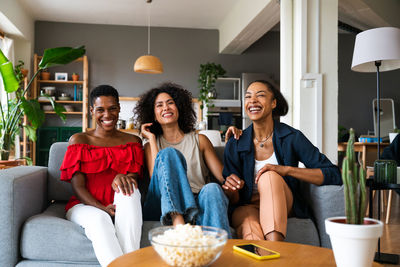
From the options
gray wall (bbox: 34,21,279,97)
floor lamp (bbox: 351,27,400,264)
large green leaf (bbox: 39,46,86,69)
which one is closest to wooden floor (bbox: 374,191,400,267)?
→ floor lamp (bbox: 351,27,400,264)

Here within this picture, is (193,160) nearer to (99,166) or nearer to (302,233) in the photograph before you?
(99,166)

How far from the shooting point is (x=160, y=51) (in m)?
7.63

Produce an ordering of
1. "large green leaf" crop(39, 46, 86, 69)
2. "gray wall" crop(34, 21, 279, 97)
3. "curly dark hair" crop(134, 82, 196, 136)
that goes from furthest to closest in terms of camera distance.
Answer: "gray wall" crop(34, 21, 279, 97) < "large green leaf" crop(39, 46, 86, 69) < "curly dark hair" crop(134, 82, 196, 136)

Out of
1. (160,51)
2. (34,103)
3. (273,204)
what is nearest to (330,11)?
(273,204)

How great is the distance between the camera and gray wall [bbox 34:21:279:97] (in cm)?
740

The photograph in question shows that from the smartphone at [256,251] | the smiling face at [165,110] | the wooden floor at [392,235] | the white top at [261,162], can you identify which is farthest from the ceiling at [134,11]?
the smartphone at [256,251]

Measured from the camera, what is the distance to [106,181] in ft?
6.86

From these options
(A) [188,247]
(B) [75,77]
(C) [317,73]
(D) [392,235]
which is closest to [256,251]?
(A) [188,247]

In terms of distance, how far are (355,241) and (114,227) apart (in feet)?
3.79

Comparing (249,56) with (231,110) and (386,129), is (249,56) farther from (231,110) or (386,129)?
(386,129)

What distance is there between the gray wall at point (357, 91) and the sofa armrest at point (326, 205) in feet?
21.3

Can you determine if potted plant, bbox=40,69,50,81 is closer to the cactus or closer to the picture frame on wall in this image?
the picture frame on wall

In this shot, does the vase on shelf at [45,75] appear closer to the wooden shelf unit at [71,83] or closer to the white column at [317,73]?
the wooden shelf unit at [71,83]

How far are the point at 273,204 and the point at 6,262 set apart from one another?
3.88 feet
